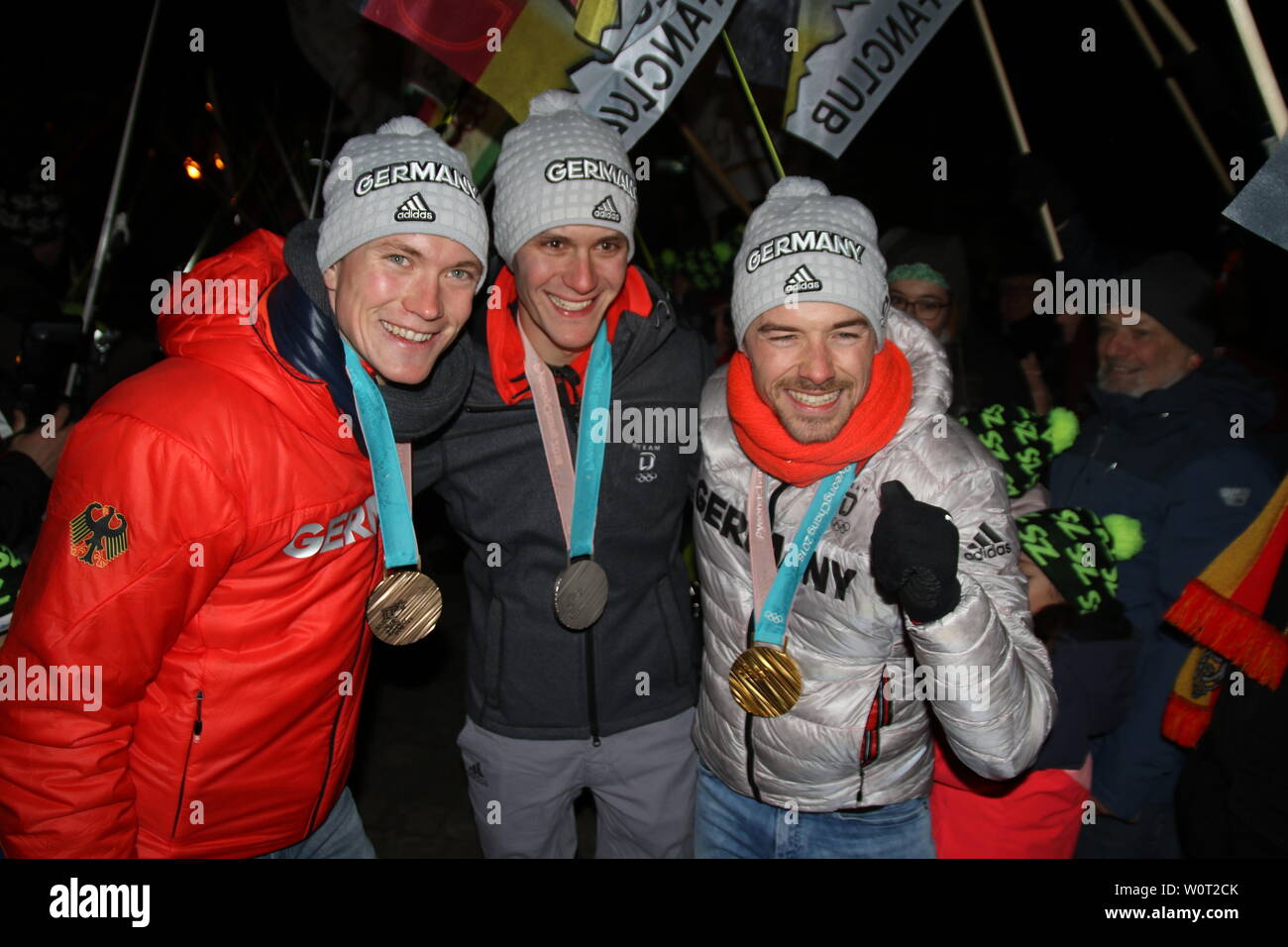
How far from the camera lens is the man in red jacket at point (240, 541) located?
1999 millimetres

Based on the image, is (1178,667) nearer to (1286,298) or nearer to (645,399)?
(1286,298)

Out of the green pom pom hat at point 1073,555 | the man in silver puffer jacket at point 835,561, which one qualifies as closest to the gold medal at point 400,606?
the man in silver puffer jacket at point 835,561

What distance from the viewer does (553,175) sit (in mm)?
2805

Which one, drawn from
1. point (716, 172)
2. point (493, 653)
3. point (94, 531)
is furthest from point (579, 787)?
point (716, 172)

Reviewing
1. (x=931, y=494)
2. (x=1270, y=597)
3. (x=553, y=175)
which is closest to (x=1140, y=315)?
(x=1270, y=597)

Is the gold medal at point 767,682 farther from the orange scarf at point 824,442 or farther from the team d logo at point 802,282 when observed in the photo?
the team d logo at point 802,282

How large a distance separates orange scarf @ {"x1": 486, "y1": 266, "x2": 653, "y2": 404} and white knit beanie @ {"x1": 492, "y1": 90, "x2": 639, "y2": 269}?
105 millimetres

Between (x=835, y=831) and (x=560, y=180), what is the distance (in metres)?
2.17

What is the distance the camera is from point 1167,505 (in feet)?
10.5

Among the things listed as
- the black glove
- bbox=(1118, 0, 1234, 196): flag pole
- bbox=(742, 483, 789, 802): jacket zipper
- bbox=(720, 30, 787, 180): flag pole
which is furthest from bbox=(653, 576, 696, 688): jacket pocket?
bbox=(1118, 0, 1234, 196): flag pole

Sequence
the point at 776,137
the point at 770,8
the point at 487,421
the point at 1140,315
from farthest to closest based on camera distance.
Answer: the point at 776,137
the point at 770,8
the point at 1140,315
the point at 487,421

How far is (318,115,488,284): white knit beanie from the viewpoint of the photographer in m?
2.39

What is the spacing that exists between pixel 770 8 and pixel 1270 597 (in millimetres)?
3118

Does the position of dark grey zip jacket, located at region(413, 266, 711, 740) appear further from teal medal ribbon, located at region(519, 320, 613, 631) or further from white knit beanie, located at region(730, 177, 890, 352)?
white knit beanie, located at region(730, 177, 890, 352)
